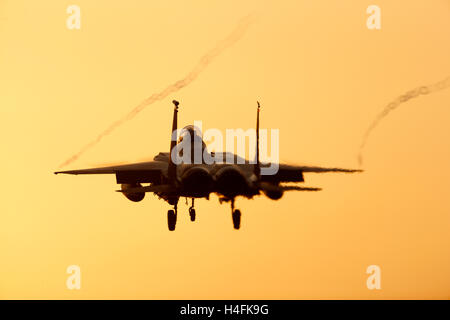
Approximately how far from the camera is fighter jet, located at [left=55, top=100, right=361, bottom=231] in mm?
37562

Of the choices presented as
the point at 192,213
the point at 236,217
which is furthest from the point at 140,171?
the point at 236,217

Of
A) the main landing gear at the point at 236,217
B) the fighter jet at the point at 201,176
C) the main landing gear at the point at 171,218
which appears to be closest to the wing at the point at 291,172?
the fighter jet at the point at 201,176

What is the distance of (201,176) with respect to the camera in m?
38.2

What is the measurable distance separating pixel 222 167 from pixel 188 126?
9.05 meters

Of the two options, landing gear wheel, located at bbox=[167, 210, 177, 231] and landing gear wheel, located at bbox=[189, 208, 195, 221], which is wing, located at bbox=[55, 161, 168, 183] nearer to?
landing gear wheel, located at bbox=[167, 210, 177, 231]

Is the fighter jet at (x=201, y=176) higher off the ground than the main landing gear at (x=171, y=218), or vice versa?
the fighter jet at (x=201, y=176)

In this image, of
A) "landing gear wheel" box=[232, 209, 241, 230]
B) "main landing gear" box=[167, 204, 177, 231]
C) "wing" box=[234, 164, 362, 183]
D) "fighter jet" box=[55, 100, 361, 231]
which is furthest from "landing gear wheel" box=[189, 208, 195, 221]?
"landing gear wheel" box=[232, 209, 241, 230]

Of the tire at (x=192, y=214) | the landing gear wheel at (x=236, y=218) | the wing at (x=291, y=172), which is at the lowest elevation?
the landing gear wheel at (x=236, y=218)

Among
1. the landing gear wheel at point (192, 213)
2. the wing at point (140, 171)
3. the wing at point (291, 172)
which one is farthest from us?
the landing gear wheel at point (192, 213)

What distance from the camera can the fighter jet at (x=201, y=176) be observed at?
123 feet

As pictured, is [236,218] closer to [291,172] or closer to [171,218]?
[171,218]

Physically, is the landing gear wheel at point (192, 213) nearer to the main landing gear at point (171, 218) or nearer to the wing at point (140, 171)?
the wing at point (140, 171)

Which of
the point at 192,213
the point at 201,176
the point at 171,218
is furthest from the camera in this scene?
the point at 192,213
